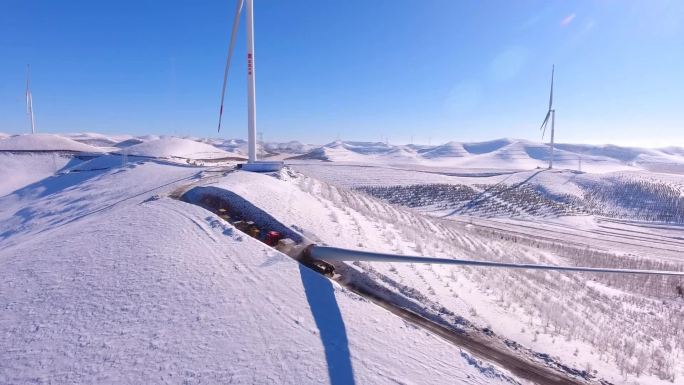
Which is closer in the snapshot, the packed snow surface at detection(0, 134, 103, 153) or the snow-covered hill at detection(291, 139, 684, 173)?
the packed snow surface at detection(0, 134, 103, 153)

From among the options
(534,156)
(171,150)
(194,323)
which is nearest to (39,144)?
(171,150)

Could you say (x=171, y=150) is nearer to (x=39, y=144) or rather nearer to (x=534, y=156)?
(x=39, y=144)

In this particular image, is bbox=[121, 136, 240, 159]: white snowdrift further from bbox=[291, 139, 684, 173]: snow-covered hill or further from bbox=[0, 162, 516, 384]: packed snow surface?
bbox=[291, 139, 684, 173]: snow-covered hill

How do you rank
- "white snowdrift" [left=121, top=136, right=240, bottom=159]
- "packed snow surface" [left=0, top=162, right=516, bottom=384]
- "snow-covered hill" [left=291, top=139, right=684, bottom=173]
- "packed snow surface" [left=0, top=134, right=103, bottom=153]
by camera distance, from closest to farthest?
"packed snow surface" [left=0, top=162, right=516, bottom=384] < "white snowdrift" [left=121, top=136, right=240, bottom=159] < "packed snow surface" [left=0, top=134, right=103, bottom=153] < "snow-covered hill" [left=291, top=139, right=684, bottom=173]

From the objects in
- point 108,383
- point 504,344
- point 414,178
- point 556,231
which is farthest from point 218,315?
point 414,178

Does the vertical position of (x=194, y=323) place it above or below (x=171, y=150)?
below

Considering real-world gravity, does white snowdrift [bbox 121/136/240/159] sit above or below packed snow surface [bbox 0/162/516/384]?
above

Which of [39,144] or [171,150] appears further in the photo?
[39,144]

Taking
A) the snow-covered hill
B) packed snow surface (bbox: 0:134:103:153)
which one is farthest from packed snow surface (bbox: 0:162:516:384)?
the snow-covered hill
